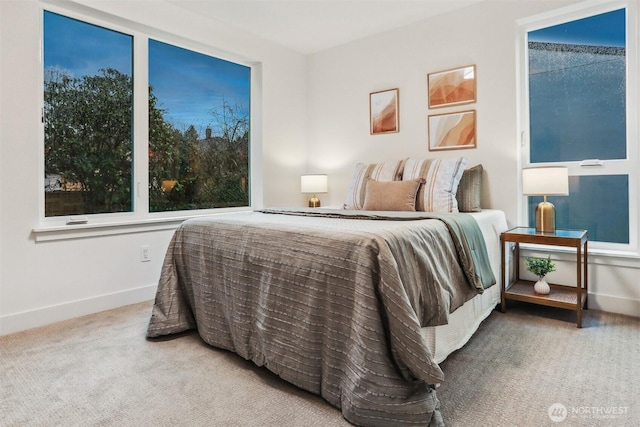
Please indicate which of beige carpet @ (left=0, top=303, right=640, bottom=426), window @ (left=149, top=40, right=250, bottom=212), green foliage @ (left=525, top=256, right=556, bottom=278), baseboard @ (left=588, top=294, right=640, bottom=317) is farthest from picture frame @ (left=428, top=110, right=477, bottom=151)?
window @ (left=149, top=40, right=250, bottom=212)

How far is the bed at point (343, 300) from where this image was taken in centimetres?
140

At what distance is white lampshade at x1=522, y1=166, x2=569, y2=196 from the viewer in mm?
2545

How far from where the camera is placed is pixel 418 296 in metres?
1.59

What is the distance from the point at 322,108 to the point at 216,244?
272cm

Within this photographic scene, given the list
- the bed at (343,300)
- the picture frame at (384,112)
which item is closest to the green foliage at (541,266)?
the bed at (343,300)

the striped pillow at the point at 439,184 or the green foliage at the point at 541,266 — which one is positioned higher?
the striped pillow at the point at 439,184

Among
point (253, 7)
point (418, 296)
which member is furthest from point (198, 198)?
point (418, 296)

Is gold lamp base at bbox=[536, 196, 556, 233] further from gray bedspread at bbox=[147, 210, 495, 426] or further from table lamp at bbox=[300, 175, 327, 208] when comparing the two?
table lamp at bbox=[300, 175, 327, 208]

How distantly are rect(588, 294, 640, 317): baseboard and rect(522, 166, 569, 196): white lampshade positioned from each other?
81 centimetres

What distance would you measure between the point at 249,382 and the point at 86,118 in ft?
7.69

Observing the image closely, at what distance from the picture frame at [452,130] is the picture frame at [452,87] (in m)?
0.11

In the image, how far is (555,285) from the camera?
282 cm

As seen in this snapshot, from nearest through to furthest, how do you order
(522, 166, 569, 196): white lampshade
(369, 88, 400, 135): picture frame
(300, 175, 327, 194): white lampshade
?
(522, 166, 569, 196): white lampshade
(369, 88, 400, 135): picture frame
(300, 175, 327, 194): white lampshade

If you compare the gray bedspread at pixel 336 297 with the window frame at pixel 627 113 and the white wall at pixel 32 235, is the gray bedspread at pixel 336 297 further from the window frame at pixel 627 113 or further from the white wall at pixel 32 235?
the window frame at pixel 627 113
